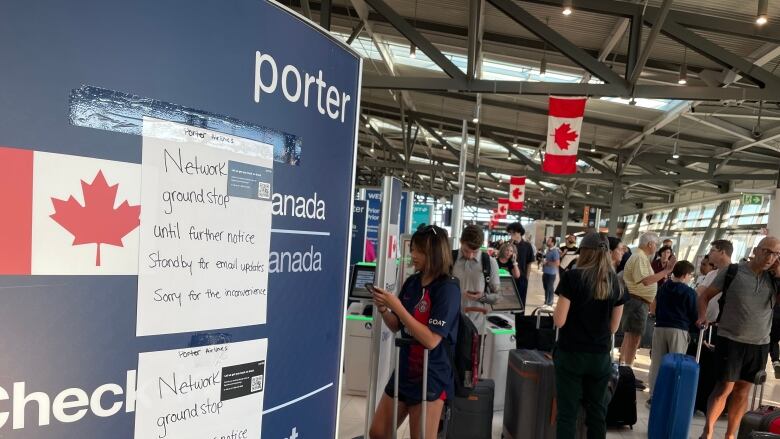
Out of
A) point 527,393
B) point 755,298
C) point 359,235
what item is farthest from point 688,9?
point 527,393

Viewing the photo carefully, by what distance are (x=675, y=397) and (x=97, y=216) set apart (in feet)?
13.5

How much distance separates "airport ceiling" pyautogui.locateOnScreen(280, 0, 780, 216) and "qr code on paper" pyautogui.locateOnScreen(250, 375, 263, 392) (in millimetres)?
5519

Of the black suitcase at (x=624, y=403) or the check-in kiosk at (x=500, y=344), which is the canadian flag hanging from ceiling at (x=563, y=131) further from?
the black suitcase at (x=624, y=403)

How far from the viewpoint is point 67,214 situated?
97 cm

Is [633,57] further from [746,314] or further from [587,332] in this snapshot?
[587,332]

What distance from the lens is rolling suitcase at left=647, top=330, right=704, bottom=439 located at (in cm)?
382

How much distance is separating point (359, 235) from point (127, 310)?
6.13 m

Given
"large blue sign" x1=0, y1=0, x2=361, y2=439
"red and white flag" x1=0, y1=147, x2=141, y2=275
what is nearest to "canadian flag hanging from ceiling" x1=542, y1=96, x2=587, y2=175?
"large blue sign" x1=0, y1=0, x2=361, y2=439

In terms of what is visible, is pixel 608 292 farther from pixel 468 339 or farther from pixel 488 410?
pixel 488 410

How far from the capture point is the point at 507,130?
620 inches

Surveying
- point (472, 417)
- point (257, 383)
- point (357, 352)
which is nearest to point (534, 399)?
point (472, 417)

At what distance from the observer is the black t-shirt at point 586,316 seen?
10.0ft

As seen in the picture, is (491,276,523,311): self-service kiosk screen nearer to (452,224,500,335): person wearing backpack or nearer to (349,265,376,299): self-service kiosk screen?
(452,224,500,335): person wearing backpack

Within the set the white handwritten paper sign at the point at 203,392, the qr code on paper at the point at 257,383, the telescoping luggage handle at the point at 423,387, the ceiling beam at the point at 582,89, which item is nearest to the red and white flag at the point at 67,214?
the white handwritten paper sign at the point at 203,392
